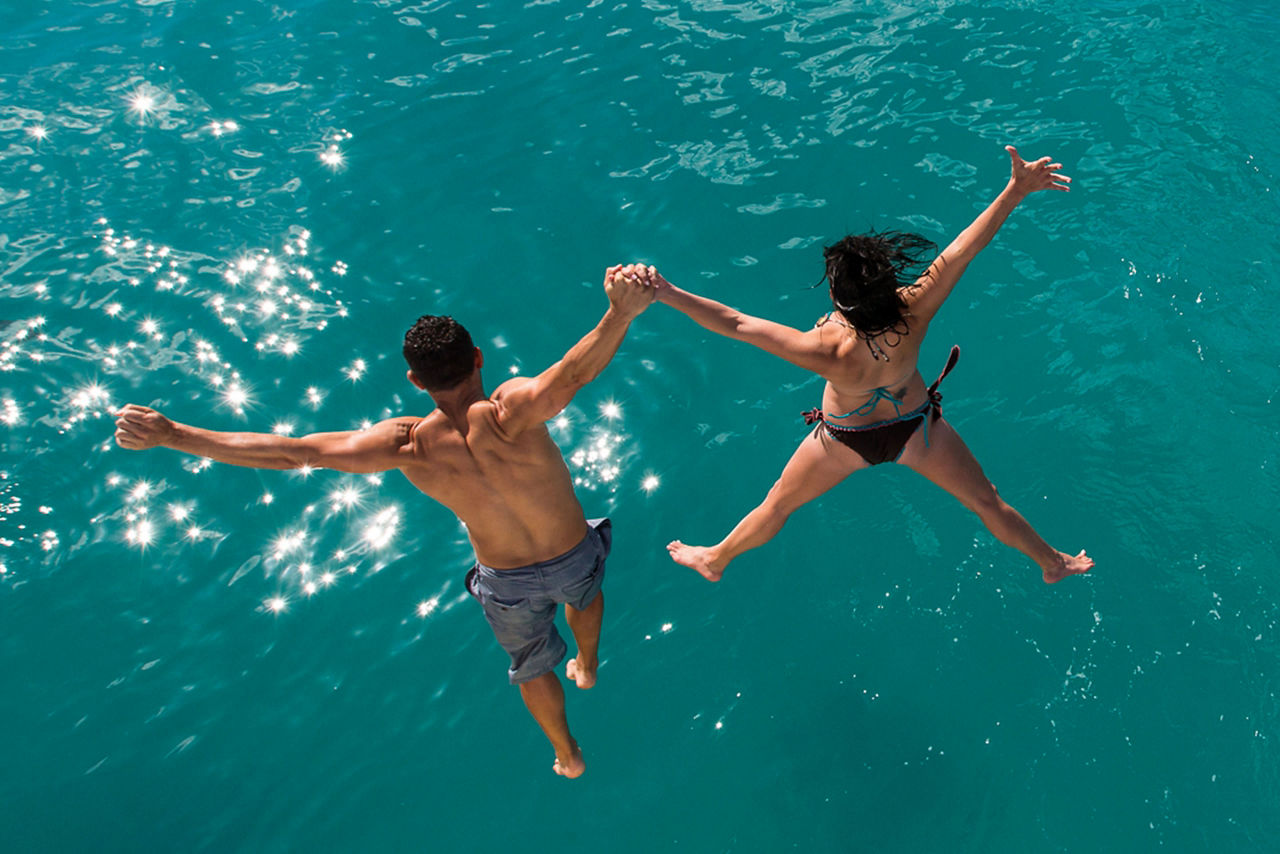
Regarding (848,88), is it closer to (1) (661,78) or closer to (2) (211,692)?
(1) (661,78)

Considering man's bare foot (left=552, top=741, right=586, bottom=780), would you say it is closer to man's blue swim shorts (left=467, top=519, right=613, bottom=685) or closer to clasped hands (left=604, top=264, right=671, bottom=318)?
man's blue swim shorts (left=467, top=519, right=613, bottom=685)

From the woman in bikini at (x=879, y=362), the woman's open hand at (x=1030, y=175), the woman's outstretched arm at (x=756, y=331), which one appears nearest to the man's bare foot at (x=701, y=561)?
the woman in bikini at (x=879, y=362)

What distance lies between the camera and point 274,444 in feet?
13.3

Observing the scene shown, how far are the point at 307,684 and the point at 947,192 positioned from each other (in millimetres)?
6511

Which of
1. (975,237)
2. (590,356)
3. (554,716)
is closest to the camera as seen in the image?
(590,356)

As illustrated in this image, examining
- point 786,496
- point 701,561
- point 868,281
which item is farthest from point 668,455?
point 868,281

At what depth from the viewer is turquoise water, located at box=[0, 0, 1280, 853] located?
573 centimetres

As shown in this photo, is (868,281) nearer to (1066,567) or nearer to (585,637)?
(1066,567)

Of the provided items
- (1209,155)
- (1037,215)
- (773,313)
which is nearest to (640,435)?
(773,313)

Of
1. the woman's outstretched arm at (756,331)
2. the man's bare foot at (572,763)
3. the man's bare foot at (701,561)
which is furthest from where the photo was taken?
the man's bare foot at (701,561)

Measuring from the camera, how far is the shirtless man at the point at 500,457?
3967 millimetres

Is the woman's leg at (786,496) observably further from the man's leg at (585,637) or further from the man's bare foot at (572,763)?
the man's bare foot at (572,763)

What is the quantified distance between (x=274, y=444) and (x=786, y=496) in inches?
111

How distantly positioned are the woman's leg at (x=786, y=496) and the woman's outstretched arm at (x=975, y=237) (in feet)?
3.25
